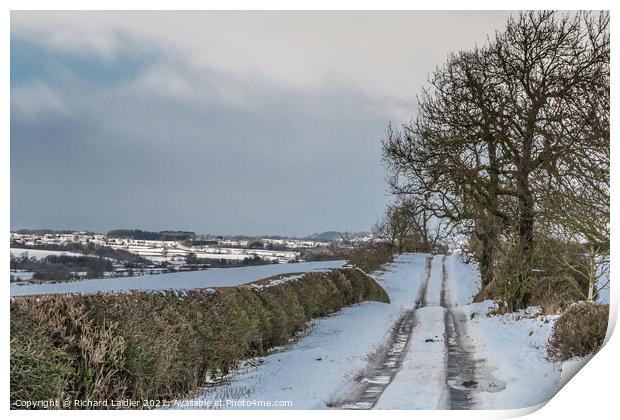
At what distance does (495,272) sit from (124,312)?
8074 millimetres

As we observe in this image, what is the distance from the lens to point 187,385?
7340mm

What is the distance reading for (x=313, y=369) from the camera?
7.95 metres

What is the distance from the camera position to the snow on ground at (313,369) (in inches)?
286

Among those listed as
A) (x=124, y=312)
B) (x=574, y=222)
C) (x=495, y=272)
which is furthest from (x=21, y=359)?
(x=495, y=272)

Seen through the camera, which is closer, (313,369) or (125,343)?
(125,343)

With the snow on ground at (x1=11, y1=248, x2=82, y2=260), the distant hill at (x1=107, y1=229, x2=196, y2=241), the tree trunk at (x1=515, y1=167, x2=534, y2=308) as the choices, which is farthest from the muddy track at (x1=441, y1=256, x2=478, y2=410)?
the snow on ground at (x1=11, y1=248, x2=82, y2=260)

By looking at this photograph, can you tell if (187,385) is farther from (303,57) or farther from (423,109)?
(423,109)

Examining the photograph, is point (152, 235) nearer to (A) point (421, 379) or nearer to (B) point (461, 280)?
(A) point (421, 379)

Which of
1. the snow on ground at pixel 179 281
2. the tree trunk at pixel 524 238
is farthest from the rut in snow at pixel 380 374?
the tree trunk at pixel 524 238

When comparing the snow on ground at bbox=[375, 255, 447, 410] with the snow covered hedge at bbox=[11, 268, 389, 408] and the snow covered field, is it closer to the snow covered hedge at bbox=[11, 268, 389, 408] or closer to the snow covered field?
the snow covered field

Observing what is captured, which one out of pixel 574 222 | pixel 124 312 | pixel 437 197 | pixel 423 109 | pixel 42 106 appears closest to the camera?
pixel 124 312

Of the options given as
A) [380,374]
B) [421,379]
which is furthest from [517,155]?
[380,374]

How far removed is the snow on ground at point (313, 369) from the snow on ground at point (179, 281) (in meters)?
1.10

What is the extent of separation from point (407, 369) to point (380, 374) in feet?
1.36
